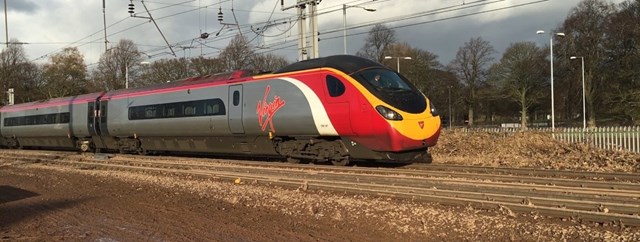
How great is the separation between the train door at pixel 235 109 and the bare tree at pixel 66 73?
1888 inches

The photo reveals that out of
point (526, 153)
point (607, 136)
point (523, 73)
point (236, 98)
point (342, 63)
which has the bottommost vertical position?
point (526, 153)

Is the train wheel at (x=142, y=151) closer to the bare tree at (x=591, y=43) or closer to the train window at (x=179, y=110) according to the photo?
the train window at (x=179, y=110)

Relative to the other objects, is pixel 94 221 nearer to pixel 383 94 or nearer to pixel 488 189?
pixel 488 189

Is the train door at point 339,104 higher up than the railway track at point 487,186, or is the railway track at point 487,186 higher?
the train door at point 339,104

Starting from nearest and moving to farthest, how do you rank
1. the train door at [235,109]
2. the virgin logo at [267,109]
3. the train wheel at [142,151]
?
the virgin logo at [267,109]
the train door at [235,109]
the train wheel at [142,151]

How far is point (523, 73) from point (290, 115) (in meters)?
48.8

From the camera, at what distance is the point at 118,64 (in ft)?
180

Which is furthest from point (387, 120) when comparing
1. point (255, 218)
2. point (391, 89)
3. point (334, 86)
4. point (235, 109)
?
point (235, 109)

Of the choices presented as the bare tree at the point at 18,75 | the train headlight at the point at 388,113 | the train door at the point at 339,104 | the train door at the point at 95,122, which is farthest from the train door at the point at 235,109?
the bare tree at the point at 18,75

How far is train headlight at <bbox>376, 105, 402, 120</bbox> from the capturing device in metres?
12.8

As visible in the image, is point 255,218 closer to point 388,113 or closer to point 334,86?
point 388,113

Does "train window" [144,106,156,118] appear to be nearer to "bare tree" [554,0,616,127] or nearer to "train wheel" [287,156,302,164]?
"train wheel" [287,156,302,164]

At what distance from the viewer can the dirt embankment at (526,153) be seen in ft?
47.3

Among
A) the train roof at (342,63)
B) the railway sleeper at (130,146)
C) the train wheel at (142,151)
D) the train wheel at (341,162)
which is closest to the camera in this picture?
the train roof at (342,63)
